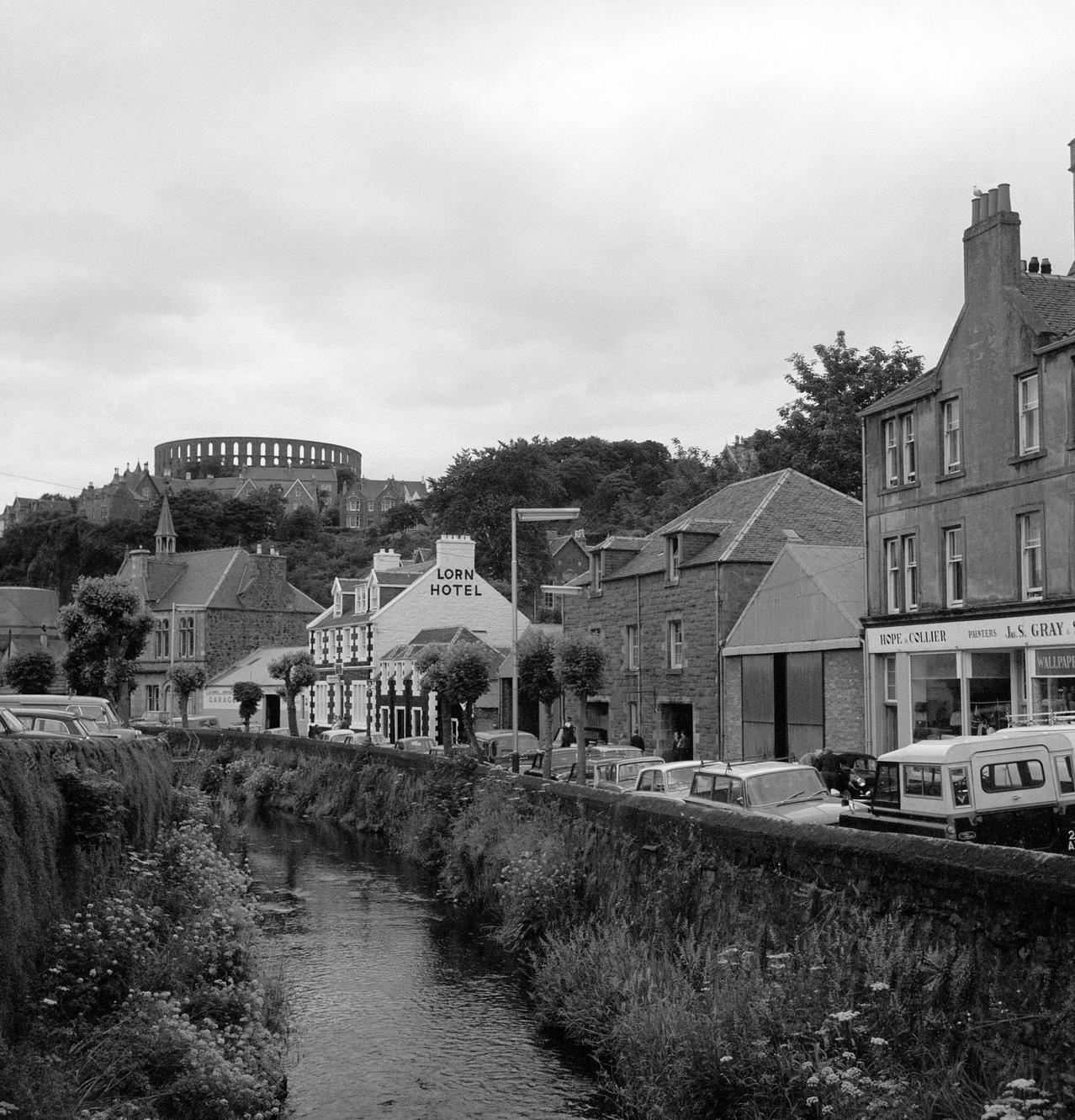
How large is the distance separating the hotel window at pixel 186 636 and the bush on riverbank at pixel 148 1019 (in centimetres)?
6717

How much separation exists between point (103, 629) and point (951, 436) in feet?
101

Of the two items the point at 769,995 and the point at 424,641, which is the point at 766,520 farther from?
the point at 769,995

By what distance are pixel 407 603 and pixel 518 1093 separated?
4978cm

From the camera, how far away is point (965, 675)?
106 ft

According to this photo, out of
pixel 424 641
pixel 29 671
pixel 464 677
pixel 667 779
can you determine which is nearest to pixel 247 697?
pixel 29 671

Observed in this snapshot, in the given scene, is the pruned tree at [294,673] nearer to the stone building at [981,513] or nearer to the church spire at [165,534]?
the stone building at [981,513]

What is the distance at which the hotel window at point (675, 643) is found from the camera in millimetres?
42312

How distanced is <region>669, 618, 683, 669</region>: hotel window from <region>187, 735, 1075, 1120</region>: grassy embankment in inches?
847

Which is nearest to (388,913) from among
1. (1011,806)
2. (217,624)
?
(1011,806)

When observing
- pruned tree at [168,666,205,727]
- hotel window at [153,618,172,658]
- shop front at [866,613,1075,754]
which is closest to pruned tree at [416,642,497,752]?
shop front at [866,613,1075,754]

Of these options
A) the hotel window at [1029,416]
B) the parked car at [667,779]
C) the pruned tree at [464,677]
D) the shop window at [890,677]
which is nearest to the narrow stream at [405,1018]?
the parked car at [667,779]

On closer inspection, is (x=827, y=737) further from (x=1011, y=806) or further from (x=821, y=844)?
(x=821, y=844)

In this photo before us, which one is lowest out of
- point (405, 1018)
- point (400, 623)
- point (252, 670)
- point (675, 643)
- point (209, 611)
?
point (405, 1018)

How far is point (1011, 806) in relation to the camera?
1773cm
